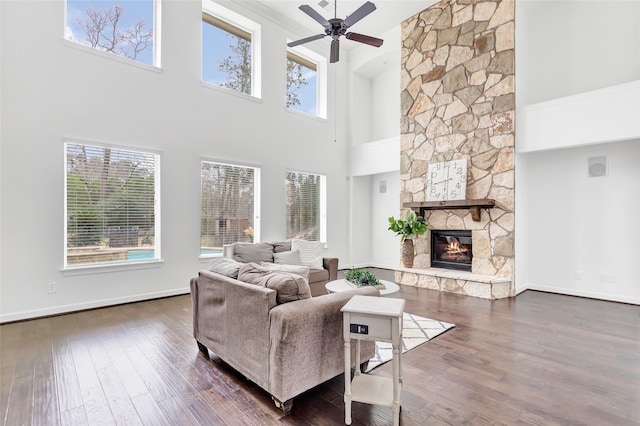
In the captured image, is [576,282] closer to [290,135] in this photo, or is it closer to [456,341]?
[456,341]

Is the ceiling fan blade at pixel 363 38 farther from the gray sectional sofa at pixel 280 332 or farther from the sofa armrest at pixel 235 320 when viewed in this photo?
the sofa armrest at pixel 235 320

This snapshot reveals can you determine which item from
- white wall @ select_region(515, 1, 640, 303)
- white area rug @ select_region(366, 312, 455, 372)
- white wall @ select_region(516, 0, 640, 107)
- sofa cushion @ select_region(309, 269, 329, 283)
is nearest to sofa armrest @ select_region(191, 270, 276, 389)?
white area rug @ select_region(366, 312, 455, 372)

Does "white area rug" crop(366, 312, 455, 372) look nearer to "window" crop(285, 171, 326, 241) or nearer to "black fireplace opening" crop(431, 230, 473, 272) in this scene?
"black fireplace opening" crop(431, 230, 473, 272)

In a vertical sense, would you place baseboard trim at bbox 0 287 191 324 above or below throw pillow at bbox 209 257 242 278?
below

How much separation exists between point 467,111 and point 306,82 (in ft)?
11.7

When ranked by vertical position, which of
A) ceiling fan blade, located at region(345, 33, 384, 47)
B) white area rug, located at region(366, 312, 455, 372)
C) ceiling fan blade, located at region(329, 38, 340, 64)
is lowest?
white area rug, located at region(366, 312, 455, 372)

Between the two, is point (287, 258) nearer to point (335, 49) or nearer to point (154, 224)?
point (154, 224)

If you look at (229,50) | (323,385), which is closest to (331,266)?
(323,385)

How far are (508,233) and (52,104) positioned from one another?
6788 millimetres

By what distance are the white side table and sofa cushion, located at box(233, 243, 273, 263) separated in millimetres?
2772

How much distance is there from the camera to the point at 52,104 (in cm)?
405

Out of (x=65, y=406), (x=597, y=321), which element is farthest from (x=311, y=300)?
(x=597, y=321)

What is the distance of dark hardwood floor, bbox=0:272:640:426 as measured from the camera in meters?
2.02

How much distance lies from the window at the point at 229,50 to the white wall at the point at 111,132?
26cm
